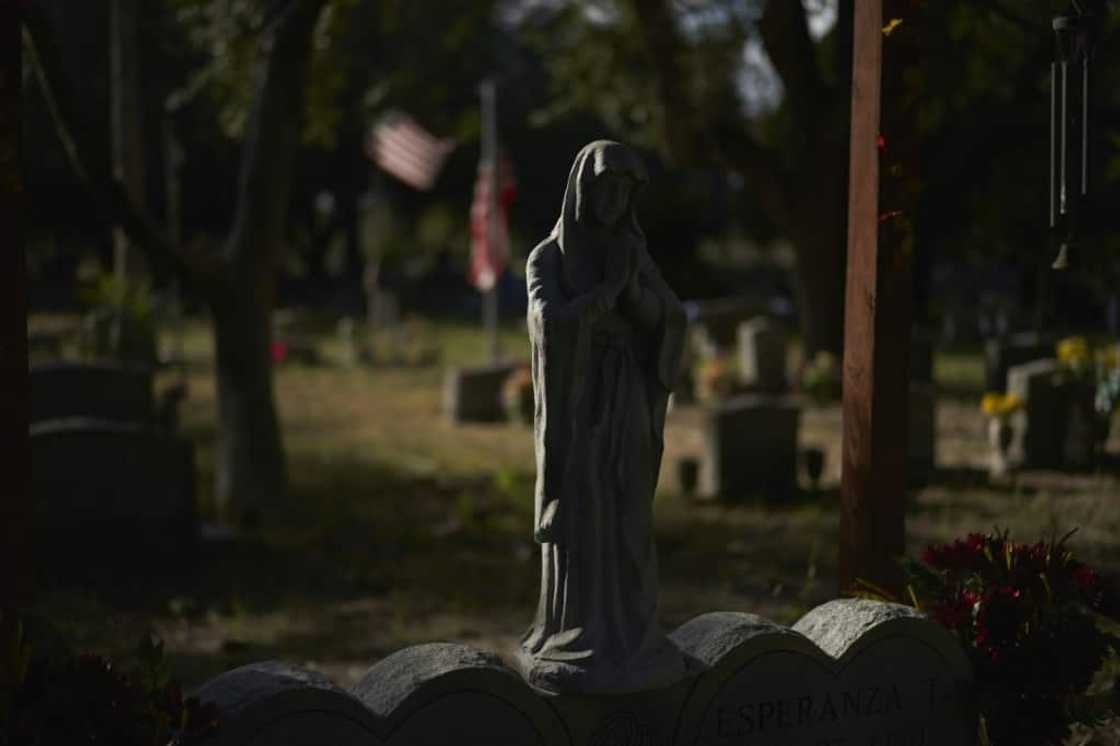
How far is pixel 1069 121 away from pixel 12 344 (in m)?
4.23

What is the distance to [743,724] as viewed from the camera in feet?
18.4

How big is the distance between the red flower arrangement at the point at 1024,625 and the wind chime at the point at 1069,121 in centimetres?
132

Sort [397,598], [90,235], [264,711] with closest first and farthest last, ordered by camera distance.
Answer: [264,711] < [397,598] < [90,235]

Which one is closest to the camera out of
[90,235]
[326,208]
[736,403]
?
[736,403]

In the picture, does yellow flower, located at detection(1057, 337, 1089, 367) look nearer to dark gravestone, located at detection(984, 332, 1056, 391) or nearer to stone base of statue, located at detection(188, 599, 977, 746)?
dark gravestone, located at detection(984, 332, 1056, 391)

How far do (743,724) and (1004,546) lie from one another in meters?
1.27

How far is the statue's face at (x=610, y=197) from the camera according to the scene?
16.8 ft

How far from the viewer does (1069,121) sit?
21.4 feet

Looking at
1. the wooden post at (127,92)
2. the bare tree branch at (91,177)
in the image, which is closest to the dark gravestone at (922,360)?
the bare tree branch at (91,177)

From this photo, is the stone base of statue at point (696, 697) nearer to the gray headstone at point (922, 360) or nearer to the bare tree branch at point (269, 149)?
the bare tree branch at point (269, 149)

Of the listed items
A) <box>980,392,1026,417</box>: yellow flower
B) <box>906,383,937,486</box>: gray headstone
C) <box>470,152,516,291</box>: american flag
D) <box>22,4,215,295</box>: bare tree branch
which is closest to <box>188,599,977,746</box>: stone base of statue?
<box>22,4,215,295</box>: bare tree branch

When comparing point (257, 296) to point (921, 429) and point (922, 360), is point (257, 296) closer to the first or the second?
point (921, 429)

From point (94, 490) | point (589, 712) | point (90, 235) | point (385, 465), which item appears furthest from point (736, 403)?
point (90, 235)

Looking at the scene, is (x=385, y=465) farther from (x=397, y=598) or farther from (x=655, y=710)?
(x=655, y=710)
